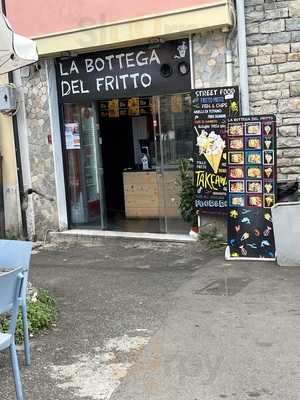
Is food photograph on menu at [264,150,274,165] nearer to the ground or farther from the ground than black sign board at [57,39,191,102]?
nearer to the ground

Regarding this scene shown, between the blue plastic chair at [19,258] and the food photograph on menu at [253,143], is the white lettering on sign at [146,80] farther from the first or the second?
the blue plastic chair at [19,258]

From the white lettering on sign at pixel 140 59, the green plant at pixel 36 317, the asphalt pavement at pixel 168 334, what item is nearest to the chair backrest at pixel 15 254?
the green plant at pixel 36 317

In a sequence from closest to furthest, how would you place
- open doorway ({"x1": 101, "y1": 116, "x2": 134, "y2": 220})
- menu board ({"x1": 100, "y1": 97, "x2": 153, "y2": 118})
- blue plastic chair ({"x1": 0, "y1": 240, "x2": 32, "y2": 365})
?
blue plastic chair ({"x1": 0, "y1": 240, "x2": 32, "y2": 365}) → menu board ({"x1": 100, "y1": 97, "x2": 153, "y2": 118}) → open doorway ({"x1": 101, "y1": 116, "x2": 134, "y2": 220})

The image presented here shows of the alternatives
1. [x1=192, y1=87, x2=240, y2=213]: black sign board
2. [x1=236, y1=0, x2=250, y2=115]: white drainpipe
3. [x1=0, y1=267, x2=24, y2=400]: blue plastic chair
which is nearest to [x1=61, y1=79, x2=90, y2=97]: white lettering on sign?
[x1=192, y1=87, x2=240, y2=213]: black sign board

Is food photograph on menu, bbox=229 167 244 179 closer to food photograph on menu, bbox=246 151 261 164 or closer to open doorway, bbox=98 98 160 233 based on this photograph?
food photograph on menu, bbox=246 151 261 164

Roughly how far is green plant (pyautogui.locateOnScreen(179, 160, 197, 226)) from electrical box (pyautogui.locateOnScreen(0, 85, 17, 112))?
2.96 meters

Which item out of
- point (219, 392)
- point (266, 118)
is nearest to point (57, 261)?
point (266, 118)

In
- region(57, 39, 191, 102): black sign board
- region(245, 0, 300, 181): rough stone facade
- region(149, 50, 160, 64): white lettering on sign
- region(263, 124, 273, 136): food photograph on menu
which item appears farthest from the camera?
region(149, 50, 160, 64): white lettering on sign

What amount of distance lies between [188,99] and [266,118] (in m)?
1.67

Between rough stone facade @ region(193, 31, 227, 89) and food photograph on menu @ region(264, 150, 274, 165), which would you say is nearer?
food photograph on menu @ region(264, 150, 274, 165)

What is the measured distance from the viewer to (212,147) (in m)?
8.18

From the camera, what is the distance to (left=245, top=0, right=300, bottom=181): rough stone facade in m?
7.83

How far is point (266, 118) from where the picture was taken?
728 centimetres

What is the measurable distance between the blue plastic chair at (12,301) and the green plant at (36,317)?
101 cm
